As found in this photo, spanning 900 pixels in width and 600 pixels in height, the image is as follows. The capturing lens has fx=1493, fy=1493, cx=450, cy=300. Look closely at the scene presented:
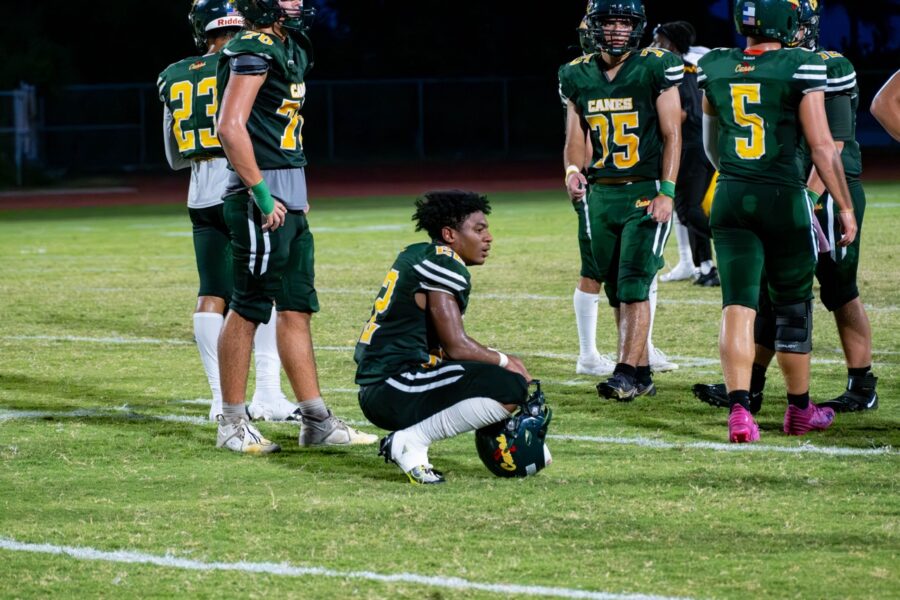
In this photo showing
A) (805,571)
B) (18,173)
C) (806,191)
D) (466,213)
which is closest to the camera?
(805,571)

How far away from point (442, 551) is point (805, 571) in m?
1.13

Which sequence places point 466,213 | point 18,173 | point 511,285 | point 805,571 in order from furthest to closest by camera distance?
point 18,173 → point 511,285 → point 466,213 → point 805,571

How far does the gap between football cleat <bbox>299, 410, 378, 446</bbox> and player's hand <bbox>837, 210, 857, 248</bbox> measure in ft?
7.45

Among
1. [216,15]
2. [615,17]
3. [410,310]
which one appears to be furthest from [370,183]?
[410,310]

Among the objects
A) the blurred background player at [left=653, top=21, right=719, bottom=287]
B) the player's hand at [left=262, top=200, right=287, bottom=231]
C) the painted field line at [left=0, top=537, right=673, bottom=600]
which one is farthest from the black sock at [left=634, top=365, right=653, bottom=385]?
the blurred background player at [left=653, top=21, right=719, bottom=287]

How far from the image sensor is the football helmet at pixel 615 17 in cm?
772

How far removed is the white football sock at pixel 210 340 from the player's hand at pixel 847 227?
117 inches

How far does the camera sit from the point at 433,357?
19.8ft

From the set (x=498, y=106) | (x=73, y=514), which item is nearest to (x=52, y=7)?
(x=498, y=106)

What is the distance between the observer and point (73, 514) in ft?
17.6

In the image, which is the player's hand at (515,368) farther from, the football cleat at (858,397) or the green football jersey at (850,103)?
the football cleat at (858,397)

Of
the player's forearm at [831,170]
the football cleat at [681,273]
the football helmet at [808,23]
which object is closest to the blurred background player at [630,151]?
the football helmet at [808,23]

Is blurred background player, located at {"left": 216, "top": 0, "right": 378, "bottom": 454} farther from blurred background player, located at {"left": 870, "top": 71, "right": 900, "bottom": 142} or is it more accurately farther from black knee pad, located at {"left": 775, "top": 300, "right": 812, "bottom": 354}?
blurred background player, located at {"left": 870, "top": 71, "right": 900, "bottom": 142}

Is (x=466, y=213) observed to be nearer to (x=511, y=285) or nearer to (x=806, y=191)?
(x=806, y=191)
